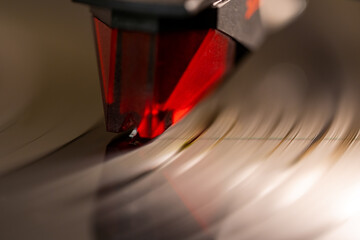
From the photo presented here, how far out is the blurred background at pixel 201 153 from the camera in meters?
0.29

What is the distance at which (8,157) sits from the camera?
0.40m

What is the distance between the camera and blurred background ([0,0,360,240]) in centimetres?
29

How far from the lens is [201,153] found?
0.40 metres

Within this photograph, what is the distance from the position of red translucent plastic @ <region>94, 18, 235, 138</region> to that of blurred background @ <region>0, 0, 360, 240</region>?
22mm

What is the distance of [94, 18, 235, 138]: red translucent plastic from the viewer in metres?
0.39

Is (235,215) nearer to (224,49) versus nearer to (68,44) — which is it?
(224,49)

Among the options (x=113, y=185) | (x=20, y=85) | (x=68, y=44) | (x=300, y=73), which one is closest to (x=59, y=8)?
(x=68, y=44)

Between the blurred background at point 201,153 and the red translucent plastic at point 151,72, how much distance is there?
0.02 meters

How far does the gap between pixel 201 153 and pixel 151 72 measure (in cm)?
7

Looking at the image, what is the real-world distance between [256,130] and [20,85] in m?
0.26

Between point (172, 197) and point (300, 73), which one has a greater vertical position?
point (300, 73)

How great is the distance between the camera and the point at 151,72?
0.39m

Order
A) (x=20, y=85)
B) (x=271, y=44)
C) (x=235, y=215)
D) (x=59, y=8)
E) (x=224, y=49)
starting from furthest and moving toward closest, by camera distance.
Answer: (x=59, y=8)
(x=271, y=44)
(x=20, y=85)
(x=224, y=49)
(x=235, y=215)

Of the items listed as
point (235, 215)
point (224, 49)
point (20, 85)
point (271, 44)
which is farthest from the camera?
point (271, 44)
